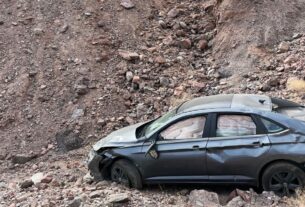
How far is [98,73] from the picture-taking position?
14039mm

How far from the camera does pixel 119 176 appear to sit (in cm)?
864

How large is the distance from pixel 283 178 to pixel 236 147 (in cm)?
83

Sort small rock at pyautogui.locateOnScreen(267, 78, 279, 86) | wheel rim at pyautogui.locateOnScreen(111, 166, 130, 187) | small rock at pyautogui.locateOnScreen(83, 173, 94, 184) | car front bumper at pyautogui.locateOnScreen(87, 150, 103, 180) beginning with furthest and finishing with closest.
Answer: small rock at pyautogui.locateOnScreen(267, 78, 279, 86)
small rock at pyautogui.locateOnScreen(83, 173, 94, 184)
car front bumper at pyautogui.locateOnScreen(87, 150, 103, 180)
wheel rim at pyautogui.locateOnScreen(111, 166, 130, 187)

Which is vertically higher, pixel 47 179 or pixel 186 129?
pixel 186 129

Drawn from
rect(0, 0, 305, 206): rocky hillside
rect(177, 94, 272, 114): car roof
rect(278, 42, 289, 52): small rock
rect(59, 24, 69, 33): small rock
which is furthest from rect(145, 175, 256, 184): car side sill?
rect(59, 24, 69, 33): small rock

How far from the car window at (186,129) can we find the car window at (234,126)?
0.29 m

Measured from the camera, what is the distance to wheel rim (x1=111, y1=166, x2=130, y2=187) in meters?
8.55

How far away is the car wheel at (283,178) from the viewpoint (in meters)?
7.48

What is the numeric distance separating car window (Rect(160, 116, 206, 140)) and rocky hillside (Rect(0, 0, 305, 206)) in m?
2.62

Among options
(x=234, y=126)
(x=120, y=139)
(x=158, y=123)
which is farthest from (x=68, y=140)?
(x=234, y=126)

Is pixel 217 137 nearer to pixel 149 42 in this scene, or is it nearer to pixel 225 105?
pixel 225 105

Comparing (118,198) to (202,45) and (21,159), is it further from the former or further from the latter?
(202,45)

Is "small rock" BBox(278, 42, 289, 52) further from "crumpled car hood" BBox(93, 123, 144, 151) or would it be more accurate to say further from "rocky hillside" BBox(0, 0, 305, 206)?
"crumpled car hood" BBox(93, 123, 144, 151)

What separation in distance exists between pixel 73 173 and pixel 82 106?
3.13 metres
